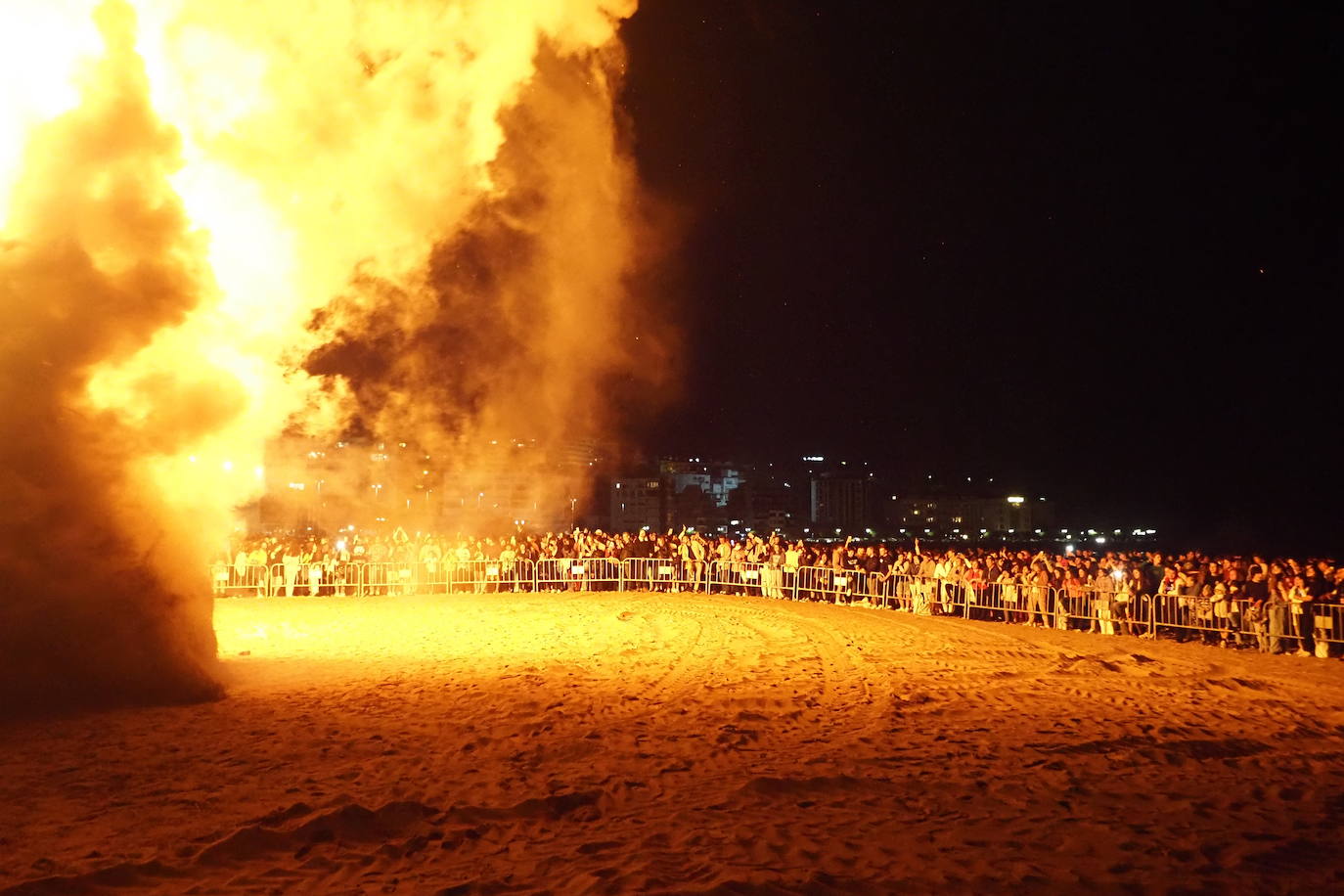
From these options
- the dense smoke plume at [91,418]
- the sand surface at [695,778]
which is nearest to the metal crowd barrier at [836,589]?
the sand surface at [695,778]

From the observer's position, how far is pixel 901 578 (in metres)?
21.4

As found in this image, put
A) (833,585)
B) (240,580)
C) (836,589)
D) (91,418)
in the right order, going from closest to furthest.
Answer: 1. (91,418)
2. (836,589)
3. (833,585)
4. (240,580)

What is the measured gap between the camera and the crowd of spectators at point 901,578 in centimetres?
1584

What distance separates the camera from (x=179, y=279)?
11281 millimetres

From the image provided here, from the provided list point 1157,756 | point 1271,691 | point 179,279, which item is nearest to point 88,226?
point 179,279

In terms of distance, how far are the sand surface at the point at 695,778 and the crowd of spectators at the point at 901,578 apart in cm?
225

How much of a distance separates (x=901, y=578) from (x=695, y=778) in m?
14.9

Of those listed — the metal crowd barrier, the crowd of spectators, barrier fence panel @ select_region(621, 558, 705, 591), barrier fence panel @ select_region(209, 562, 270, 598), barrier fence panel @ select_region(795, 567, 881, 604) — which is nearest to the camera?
the metal crowd barrier

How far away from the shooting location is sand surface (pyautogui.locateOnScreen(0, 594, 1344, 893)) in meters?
5.80

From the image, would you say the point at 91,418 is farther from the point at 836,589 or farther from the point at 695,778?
the point at 836,589

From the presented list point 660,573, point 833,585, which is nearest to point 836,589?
point 833,585

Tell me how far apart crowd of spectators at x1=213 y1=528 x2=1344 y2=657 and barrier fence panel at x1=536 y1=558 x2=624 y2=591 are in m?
0.04

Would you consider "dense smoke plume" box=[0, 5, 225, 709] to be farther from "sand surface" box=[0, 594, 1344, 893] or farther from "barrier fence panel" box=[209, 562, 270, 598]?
"barrier fence panel" box=[209, 562, 270, 598]

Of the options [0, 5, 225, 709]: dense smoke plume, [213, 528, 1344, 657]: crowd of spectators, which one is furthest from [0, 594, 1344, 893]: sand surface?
[213, 528, 1344, 657]: crowd of spectators
